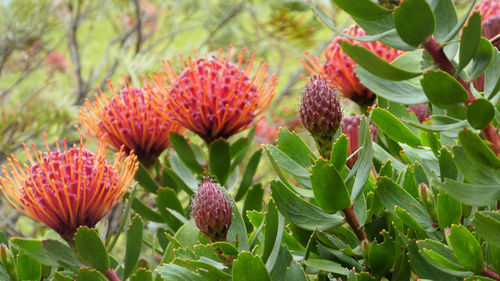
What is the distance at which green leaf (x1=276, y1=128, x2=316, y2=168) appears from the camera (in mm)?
477

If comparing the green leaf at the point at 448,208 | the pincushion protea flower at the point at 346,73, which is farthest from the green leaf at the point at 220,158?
the green leaf at the point at 448,208

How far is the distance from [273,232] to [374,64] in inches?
5.7

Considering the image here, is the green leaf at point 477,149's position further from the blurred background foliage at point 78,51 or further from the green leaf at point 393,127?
the blurred background foliage at point 78,51

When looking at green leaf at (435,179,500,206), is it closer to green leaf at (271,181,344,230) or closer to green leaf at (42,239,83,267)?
green leaf at (271,181,344,230)

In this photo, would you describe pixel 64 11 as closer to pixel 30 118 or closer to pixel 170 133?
pixel 30 118

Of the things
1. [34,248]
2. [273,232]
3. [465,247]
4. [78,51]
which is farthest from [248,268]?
[78,51]

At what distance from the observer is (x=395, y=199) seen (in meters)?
0.42

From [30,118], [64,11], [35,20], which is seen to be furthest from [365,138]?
[64,11]

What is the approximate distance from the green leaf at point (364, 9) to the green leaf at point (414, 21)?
23mm

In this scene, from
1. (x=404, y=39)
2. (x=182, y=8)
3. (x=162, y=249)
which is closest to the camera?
(x=404, y=39)

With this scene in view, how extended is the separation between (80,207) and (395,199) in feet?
1.06

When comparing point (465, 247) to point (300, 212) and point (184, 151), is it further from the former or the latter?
point (184, 151)

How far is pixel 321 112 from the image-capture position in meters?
0.46

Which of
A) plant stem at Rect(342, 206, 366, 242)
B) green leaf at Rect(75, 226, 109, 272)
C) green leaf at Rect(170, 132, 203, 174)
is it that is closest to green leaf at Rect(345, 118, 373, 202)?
plant stem at Rect(342, 206, 366, 242)
